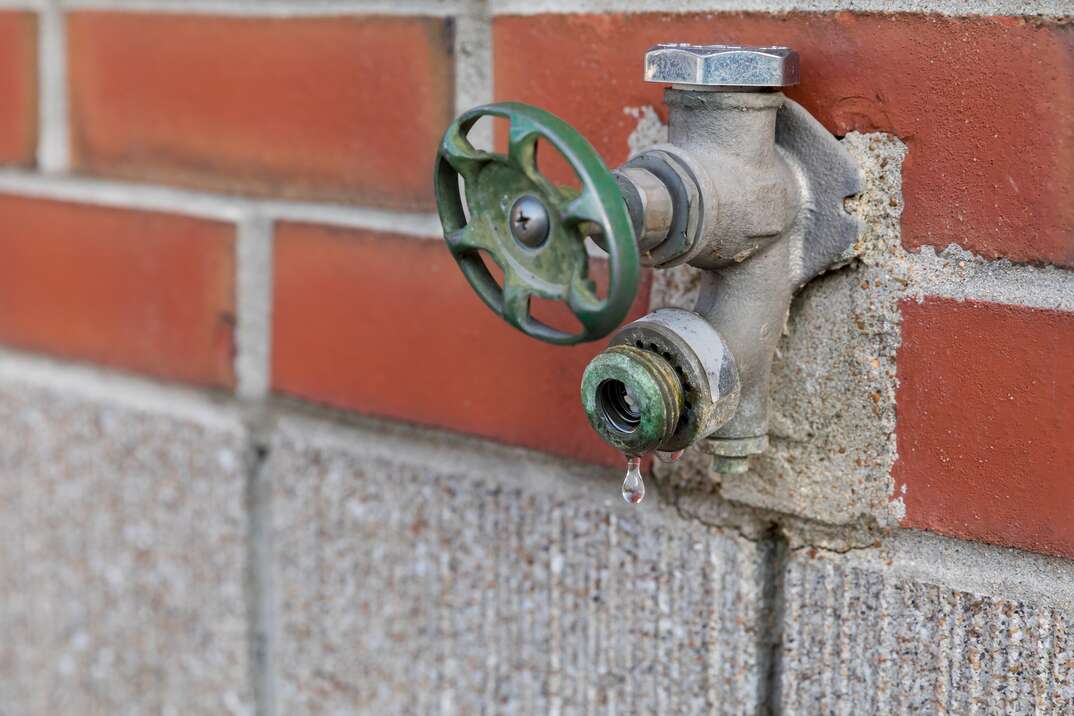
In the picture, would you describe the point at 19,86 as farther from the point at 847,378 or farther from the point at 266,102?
the point at 847,378

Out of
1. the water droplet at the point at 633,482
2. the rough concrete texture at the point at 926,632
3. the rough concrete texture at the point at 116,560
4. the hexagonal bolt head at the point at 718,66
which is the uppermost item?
the hexagonal bolt head at the point at 718,66

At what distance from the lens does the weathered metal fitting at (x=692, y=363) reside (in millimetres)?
571

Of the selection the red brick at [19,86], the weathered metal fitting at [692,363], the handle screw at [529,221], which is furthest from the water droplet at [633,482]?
the red brick at [19,86]

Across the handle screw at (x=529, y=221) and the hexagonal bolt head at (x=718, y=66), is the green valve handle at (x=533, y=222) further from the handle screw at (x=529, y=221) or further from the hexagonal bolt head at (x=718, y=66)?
the hexagonal bolt head at (x=718, y=66)

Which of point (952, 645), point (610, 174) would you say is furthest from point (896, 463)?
point (610, 174)

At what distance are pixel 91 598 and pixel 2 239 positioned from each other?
0.31 m

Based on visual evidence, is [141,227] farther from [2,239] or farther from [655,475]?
[655,475]

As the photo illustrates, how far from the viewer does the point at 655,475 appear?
2.33 feet

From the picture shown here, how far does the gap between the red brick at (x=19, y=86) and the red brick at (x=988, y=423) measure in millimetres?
732

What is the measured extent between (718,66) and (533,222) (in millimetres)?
135

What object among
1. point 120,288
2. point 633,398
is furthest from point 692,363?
point 120,288

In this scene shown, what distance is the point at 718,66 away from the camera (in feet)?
1.88

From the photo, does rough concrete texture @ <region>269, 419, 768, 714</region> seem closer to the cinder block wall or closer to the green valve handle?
the cinder block wall

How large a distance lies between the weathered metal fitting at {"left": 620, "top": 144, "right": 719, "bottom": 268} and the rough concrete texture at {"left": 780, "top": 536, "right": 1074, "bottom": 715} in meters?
0.20
